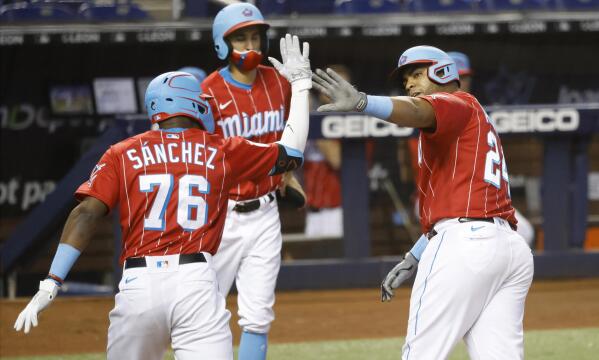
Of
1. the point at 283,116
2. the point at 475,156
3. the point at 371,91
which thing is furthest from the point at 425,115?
the point at 371,91

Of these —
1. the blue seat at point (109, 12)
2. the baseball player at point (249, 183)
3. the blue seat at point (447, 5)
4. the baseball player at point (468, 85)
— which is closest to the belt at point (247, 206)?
the baseball player at point (249, 183)

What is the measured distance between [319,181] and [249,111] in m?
3.90

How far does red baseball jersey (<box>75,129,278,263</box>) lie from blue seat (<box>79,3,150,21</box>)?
616 centimetres

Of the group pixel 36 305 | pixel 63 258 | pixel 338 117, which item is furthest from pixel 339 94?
pixel 338 117

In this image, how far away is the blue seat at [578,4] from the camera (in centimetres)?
1052

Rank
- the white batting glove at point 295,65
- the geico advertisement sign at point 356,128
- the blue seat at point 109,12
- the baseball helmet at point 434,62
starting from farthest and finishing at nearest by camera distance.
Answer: the blue seat at point 109,12 → the geico advertisement sign at point 356,128 → the white batting glove at point 295,65 → the baseball helmet at point 434,62

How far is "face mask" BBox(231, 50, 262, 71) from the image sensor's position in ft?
18.5

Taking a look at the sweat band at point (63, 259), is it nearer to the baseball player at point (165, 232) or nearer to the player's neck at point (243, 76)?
the baseball player at point (165, 232)

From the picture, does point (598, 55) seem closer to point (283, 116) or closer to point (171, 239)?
point (283, 116)

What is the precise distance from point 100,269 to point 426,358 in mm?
5844

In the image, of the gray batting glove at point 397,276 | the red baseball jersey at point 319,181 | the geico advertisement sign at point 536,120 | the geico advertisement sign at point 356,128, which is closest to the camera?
the gray batting glove at point 397,276

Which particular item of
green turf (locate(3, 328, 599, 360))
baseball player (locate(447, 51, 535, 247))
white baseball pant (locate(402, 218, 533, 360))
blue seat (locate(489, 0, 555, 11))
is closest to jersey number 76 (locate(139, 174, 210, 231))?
white baseball pant (locate(402, 218, 533, 360))

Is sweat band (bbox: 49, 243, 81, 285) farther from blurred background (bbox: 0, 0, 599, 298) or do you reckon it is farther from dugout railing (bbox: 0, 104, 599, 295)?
dugout railing (bbox: 0, 104, 599, 295)

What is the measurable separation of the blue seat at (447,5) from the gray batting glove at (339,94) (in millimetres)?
6512
